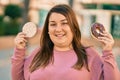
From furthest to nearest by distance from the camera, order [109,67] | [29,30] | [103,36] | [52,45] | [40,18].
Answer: [40,18] → [29,30] → [52,45] → [103,36] → [109,67]

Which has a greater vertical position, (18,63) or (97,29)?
(97,29)

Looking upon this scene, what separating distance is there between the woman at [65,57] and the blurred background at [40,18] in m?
5.96

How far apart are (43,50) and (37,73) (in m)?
0.25

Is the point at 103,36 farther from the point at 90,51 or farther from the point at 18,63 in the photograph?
the point at 18,63

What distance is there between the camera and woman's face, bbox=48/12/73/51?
11.3 ft

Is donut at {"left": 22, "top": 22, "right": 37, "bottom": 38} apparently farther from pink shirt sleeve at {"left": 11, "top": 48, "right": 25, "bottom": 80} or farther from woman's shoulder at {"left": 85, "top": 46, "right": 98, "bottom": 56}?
woman's shoulder at {"left": 85, "top": 46, "right": 98, "bottom": 56}

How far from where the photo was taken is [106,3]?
756 inches

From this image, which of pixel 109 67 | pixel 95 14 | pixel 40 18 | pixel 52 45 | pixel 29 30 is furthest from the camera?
pixel 40 18

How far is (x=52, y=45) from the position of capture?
143 inches

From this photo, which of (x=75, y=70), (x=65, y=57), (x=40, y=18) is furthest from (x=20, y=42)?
(x=40, y=18)

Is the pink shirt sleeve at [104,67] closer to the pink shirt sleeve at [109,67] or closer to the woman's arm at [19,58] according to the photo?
the pink shirt sleeve at [109,67]

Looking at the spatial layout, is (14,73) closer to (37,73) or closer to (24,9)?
(37,73)

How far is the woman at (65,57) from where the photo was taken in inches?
133

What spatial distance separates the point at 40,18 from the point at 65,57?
53.1ft
